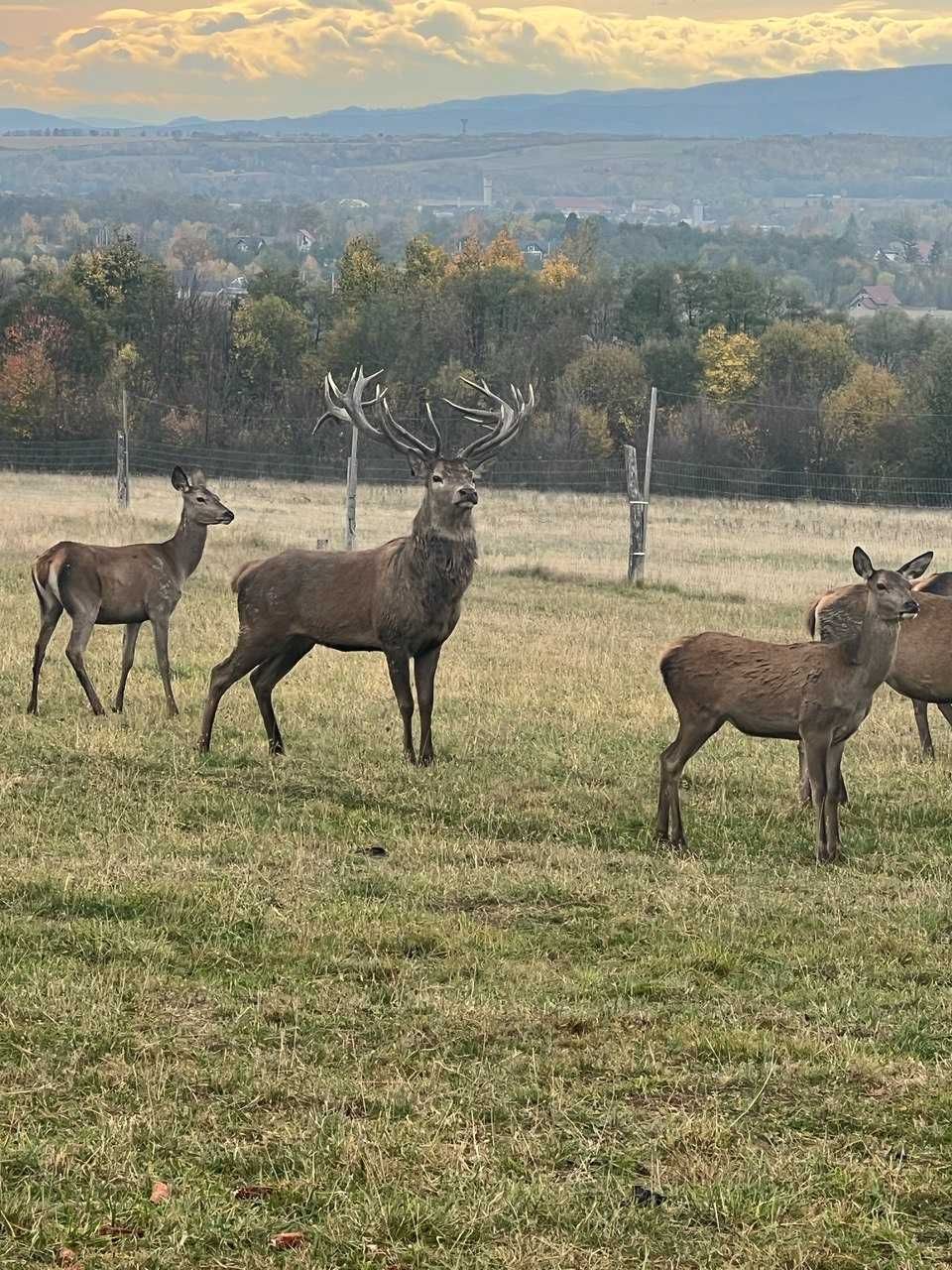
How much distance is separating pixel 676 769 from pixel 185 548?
528 cm

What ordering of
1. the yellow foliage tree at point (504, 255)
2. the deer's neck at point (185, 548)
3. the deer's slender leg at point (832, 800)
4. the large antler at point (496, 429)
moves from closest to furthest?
the deer's slender leg at point (832, 800) < the large antler at point (496, 429) < the deer's neck at point (185, 548) < the yellow foliage tree at point (504, 255)

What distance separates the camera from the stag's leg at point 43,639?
1211 centimetres

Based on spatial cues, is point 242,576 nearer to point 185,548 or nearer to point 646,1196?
point 185,548

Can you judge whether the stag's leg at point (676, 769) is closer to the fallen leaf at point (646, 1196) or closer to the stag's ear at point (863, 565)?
the stag's ear at point (863, 565)

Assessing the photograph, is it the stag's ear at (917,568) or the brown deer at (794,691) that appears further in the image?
the stag's ear at (917,568)

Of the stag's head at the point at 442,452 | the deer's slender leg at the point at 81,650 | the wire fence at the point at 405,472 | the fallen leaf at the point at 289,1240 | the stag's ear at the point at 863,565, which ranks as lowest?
the wire fence at the point at 405,472

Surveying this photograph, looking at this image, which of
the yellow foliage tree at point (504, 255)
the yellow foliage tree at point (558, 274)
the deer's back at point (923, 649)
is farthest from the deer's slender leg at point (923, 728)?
the yellow foliage tree at point (504, 255)

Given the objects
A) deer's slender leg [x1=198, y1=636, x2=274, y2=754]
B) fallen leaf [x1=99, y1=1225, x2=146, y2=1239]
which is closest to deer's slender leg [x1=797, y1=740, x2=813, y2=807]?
deer's slender leg [x1=198, y1=636, x2=274, y2=754]

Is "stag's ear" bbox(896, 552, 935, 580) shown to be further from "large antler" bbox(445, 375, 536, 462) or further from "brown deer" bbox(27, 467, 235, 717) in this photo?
"brown deer" bbox(27, 467, 235, 717)

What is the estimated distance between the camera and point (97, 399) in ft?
170

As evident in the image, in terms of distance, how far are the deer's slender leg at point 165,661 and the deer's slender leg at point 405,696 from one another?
1723 mm

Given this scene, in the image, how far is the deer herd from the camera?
9.41m

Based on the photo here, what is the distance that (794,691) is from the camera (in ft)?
30.7

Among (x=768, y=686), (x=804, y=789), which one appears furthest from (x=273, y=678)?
(x=768, y=686)
